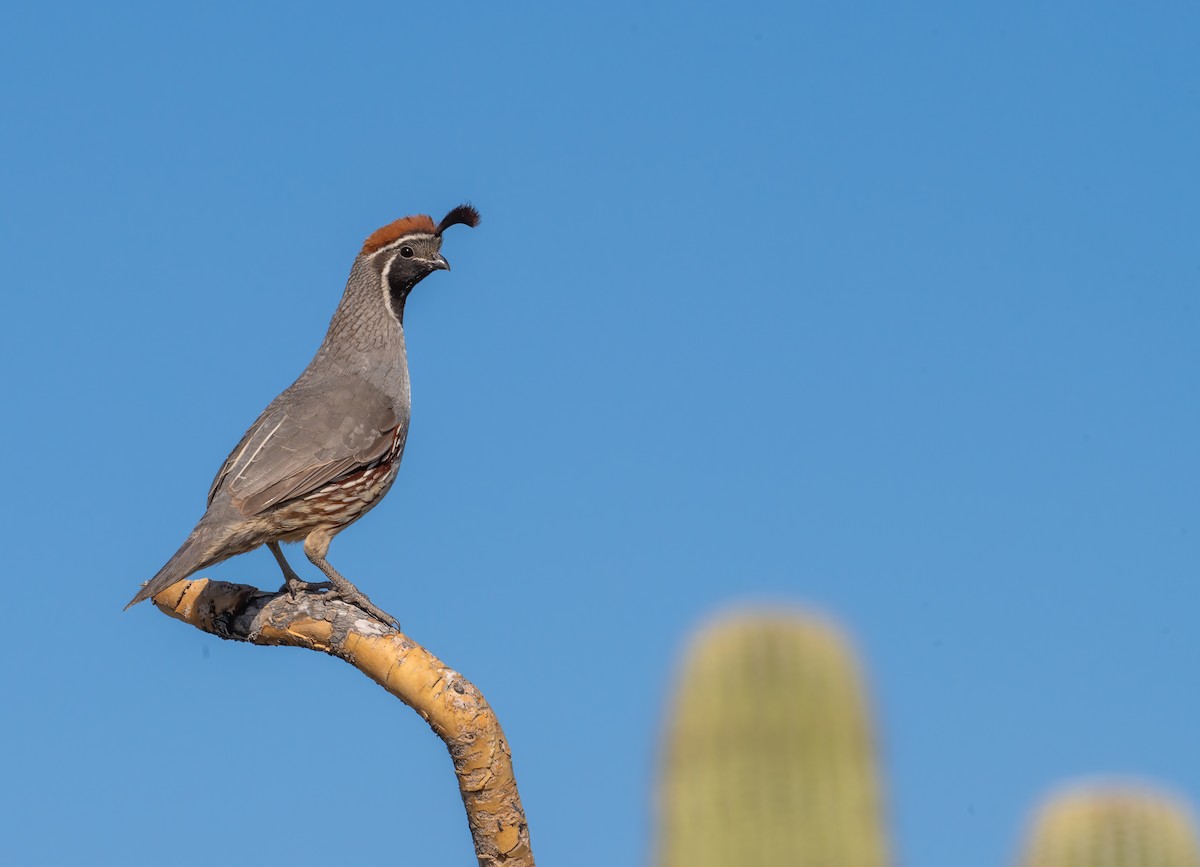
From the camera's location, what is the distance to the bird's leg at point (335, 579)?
410 inches

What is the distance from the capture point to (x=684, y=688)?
3.60m

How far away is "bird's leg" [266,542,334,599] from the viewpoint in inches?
439

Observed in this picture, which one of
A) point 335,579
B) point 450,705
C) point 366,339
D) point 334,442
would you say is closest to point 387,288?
point 366,339

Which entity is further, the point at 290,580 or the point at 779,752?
the point at 290,580

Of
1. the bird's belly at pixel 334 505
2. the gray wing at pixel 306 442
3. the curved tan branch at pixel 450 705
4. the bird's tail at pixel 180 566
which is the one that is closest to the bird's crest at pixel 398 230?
the gray wing at pixel 306 442

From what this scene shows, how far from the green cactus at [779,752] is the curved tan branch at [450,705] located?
5.11 m

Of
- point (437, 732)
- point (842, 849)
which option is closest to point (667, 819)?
point (842, 849)

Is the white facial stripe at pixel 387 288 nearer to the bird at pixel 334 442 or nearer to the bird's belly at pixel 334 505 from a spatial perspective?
the bird at pixel 334 442

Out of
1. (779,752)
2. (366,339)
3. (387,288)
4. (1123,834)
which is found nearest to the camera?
(1123,834)

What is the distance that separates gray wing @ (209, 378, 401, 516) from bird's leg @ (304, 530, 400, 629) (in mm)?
398

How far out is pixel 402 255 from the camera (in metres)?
12.5

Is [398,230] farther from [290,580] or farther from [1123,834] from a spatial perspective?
[1123,834]

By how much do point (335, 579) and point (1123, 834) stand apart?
8.26 m

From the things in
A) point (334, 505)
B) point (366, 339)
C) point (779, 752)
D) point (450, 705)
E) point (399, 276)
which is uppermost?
point (399, 276)
